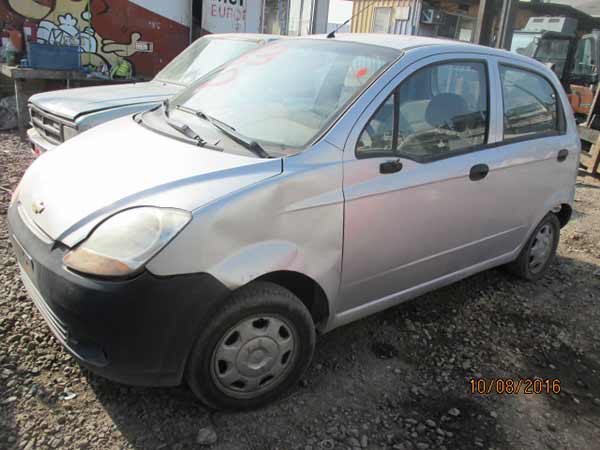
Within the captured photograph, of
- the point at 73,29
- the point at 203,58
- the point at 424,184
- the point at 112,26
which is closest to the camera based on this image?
the point at 424,184

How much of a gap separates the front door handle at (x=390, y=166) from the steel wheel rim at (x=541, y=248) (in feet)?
6.55

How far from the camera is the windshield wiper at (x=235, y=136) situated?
2.53 meters

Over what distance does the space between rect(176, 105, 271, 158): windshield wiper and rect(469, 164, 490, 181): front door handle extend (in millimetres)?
1406

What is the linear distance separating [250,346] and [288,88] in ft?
4.92

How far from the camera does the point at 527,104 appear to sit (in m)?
3.71

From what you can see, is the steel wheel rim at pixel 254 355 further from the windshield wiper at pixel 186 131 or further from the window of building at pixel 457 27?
the window of building at pixel 457 27

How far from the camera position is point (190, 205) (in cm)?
216

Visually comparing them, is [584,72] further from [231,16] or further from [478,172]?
[478,172]

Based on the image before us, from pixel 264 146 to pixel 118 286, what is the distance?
1.01 meters

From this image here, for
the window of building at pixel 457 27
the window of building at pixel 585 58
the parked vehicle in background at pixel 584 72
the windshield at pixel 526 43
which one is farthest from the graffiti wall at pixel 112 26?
the window of building at pixel 457 27

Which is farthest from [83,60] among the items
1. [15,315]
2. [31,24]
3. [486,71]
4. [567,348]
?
[567,348]

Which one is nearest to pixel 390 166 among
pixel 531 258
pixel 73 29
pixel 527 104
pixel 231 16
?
pixel 527 104

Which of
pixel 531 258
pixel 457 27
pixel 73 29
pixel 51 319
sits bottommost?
pixel 531 258

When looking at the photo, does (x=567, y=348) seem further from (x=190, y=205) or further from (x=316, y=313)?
(x=190, y=205)
